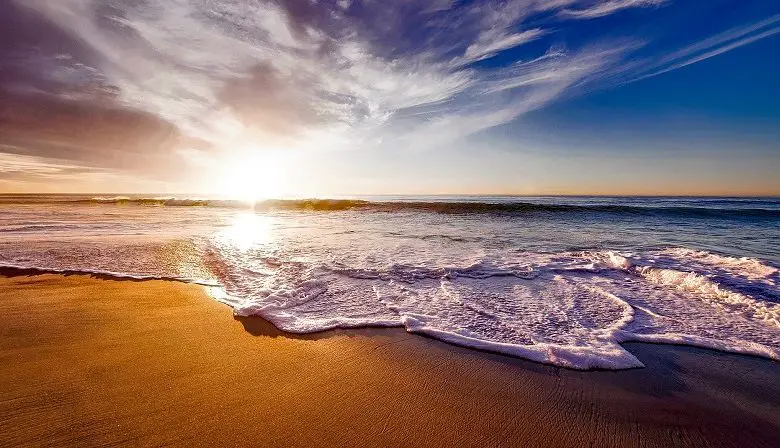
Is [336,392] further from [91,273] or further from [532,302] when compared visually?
[91,273]

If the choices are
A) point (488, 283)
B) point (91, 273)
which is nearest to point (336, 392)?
point (488, 283)

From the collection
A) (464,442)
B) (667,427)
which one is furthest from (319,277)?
(667,427)

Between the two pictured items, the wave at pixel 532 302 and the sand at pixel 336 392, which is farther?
the wave at pixel 532 302

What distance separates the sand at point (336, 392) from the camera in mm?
2246

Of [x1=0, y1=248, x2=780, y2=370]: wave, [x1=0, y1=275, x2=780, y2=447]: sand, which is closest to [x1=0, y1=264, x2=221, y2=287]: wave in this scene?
[x1=0, y1=248, x2=780, y2=370]: wave

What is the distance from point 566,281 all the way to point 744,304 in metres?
2.23

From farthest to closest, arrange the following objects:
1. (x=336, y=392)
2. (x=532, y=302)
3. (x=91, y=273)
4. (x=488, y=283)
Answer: (x=91, y=273)
(x=488, y=283)
(x=532, y=302)
(x=336, y=392)

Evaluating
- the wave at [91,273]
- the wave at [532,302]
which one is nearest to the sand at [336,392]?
the wave at [532,302]

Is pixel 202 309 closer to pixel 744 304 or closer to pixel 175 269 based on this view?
pixel 175 269

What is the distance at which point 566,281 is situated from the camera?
586 cm

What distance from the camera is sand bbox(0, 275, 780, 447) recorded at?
225cm

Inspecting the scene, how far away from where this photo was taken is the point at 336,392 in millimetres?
2719

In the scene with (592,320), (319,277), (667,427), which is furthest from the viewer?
(319,277)

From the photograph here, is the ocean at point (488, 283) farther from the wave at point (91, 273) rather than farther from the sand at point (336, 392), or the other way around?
the sand at point (336, 392)
